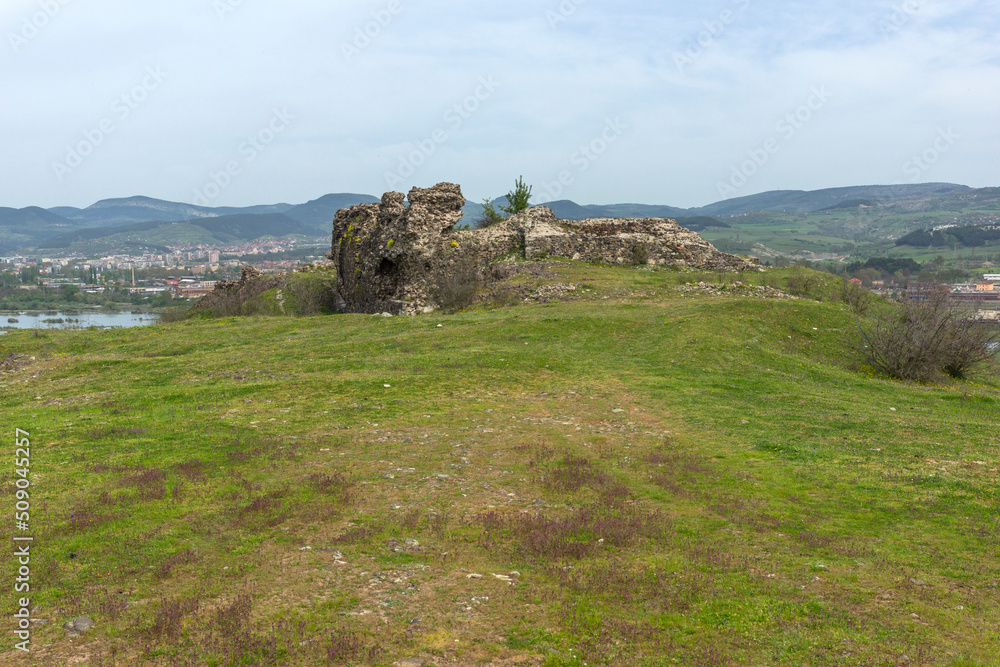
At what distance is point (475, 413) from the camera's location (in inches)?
520

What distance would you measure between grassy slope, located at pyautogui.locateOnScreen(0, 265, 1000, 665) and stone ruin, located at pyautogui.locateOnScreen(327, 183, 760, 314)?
19970 millimetres

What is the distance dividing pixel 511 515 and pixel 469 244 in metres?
32.6

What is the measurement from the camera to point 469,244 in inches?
1556

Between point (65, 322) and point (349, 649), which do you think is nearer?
point (349, 649)

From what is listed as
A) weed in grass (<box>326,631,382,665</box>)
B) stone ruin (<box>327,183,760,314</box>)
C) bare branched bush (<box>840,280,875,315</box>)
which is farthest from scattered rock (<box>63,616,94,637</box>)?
bare branched bush (<box>840,280,875,315</box>)

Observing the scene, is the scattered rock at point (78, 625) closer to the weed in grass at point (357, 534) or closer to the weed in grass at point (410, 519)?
the weed in grass at point (357, 534)

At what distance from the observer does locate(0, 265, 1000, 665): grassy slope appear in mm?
5348

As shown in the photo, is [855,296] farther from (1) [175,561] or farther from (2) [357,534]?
(1) [175,561]

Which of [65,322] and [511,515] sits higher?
[511,515]

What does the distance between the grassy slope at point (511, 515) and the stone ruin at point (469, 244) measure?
65.5ft

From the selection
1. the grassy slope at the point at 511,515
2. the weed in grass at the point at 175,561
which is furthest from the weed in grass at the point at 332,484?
the weed in grass at the point at 175,561

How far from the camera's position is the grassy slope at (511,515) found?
17.5 ft

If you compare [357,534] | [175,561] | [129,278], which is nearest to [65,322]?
[175,561]

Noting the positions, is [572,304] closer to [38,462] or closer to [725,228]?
[38,462]
